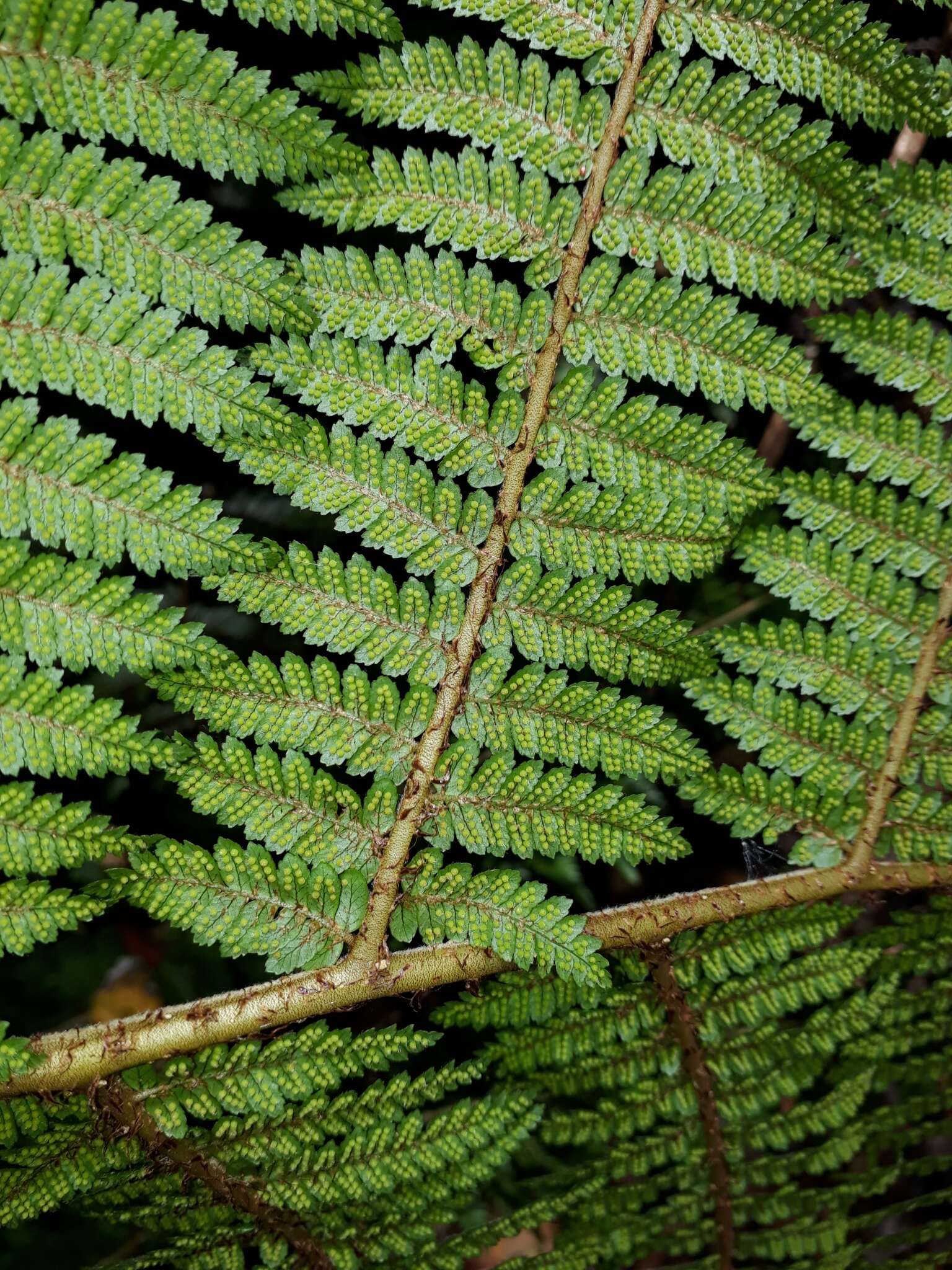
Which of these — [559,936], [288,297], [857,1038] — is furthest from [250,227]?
[857,1038]

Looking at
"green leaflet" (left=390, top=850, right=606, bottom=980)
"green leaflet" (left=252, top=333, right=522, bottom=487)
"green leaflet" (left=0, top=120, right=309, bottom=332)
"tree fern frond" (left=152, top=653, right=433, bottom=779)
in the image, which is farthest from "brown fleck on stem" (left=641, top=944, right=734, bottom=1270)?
"green leaflet" (left=0, top=120, right=309, bottom=332)

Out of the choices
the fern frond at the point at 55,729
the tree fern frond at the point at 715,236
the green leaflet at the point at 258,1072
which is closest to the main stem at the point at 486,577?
the tree fern frond at the point at 715,236

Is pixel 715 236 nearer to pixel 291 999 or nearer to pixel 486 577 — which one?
pixel 486 577

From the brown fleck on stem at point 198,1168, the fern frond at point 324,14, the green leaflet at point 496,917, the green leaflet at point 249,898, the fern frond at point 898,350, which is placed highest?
the fern frond at point 898,350

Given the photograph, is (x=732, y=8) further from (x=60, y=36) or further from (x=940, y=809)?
(x=940, y=809)

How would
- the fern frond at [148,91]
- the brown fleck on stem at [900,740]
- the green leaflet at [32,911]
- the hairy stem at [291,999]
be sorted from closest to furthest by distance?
the fern frond at [148,91]
the green leaflet at [32,911]
the hairy stem at [291,999]
the brown fleck on stem at [900,740]

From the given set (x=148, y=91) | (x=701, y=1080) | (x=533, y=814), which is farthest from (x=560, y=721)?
(x=148, y=91)

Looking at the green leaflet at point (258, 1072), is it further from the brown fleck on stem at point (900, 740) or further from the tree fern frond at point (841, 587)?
the tree fern frond at point (841, 587)

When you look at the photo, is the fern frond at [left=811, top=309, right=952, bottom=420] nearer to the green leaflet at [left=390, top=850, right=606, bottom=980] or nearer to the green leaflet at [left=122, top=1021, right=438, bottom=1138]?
the green leaflet at [left=390, top=850, right=606, bottom=980]

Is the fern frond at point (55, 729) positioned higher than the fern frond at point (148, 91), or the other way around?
the fern frond at point (148, 91)
